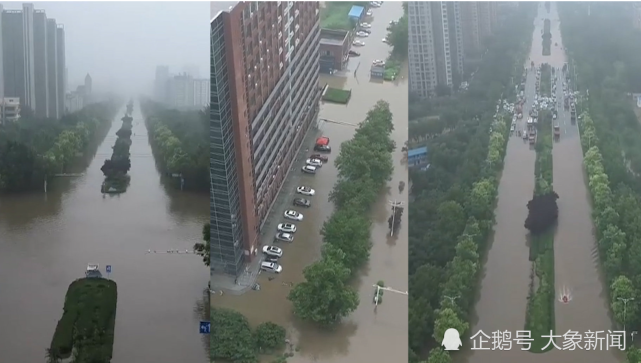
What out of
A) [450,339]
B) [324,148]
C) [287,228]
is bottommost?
[450,339]

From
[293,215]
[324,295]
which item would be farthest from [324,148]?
[324,295]

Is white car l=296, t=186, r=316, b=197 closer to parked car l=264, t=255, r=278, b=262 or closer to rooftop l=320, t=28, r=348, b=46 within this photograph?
parked car l=264, t=255, r=278, b=262

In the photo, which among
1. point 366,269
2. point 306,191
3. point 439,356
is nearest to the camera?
point 439,356

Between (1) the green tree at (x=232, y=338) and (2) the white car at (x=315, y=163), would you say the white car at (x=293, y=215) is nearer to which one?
(2) the white car at (x=315, y=163)

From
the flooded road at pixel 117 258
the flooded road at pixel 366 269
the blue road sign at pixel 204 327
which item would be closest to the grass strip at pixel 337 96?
the flooded road at pixel 366 269

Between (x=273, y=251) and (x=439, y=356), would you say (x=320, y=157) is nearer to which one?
(x=273, y=251)

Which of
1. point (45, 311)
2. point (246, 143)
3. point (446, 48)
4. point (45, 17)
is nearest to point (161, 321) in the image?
point (45, 311)

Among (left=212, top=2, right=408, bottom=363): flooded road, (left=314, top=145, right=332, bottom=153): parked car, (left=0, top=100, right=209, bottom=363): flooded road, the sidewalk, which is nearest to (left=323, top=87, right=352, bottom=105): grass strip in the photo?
(left=212, top=2, right=408, bottom=363): flooded road
